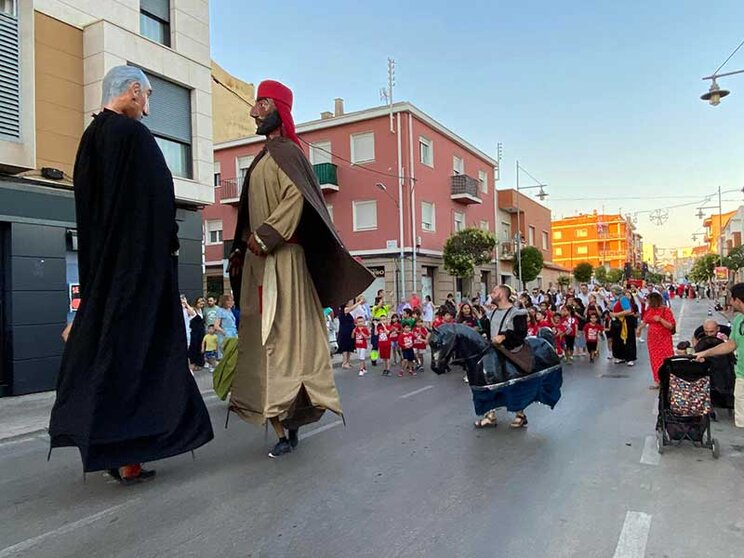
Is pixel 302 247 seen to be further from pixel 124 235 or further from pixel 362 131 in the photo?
pixel 362 131

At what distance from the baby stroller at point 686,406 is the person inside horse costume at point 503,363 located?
3.87ft

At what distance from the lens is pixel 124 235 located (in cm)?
400

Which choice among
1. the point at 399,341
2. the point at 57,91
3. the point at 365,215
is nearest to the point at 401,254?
the point at 365,215

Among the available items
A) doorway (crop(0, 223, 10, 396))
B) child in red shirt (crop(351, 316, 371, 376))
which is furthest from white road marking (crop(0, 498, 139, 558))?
child in red shirt (crop(351, 316, 371, 376))

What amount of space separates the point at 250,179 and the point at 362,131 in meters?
22.5

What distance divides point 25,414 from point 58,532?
5.24 m

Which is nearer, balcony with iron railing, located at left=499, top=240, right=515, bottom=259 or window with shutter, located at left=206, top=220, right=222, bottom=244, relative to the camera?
window with shutter, located at left=206, top=220, right=222, bottom=244

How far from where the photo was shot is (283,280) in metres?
4.79

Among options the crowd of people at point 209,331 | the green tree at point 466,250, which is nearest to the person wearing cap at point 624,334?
the crowd of people at point 209,331

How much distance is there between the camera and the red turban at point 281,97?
16.0 ft

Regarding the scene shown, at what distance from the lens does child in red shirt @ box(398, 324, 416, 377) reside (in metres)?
11.7

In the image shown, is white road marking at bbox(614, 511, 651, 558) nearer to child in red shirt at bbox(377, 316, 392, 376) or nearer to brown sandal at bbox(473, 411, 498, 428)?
brown sandal at bbox(473, 411, 498, 428)

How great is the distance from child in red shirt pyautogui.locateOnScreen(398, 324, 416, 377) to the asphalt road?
5.34 meters

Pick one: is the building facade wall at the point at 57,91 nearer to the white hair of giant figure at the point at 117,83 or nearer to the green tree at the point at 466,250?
the white hair of giant figure at the point at 117,83
